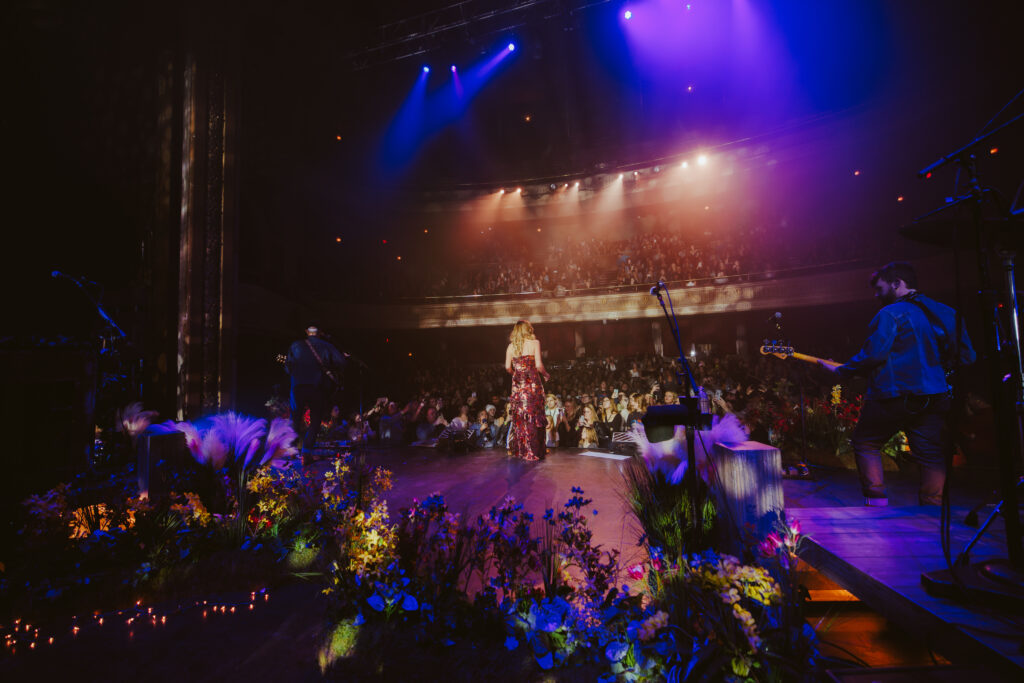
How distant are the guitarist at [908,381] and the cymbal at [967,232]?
0.84m

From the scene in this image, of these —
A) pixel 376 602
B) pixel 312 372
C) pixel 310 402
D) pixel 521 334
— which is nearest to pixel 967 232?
pixel 376 602

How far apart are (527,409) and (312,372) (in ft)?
11.5

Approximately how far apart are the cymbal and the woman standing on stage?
15.8ft

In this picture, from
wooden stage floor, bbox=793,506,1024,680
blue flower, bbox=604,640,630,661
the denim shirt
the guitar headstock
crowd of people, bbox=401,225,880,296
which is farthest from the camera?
crowd of people, bbox=401,225,880,296

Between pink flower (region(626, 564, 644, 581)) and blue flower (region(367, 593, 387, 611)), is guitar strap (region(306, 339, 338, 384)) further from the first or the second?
pink flower (region(626, 564, 644, 581))

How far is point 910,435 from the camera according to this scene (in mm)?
3457

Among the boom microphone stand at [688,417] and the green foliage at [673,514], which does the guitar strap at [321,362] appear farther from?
the boom microphone stand at [688,417]

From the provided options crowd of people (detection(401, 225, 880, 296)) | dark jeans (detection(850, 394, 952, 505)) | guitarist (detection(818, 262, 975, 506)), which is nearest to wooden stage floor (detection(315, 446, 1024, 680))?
dark jeans (detection(850, 394, 952, 505))

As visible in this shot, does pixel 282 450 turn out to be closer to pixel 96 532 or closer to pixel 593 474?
pixel 96 532

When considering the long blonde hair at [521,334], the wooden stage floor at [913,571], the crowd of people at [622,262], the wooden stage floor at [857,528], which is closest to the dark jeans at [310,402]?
the wooden stage floor at [857,528]

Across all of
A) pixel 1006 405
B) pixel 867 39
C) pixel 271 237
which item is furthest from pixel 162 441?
pixel 867 39

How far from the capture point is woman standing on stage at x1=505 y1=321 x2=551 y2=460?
7.05 meters

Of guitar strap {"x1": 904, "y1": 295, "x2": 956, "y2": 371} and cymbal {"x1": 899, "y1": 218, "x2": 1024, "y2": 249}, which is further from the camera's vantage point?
guitar strap {"x1": 904, "y1": 295, "x2": 956, "y2": 371}

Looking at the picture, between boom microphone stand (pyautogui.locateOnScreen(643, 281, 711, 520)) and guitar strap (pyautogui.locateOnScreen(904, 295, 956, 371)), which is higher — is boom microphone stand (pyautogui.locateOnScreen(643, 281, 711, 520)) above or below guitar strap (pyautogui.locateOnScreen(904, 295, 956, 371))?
below
